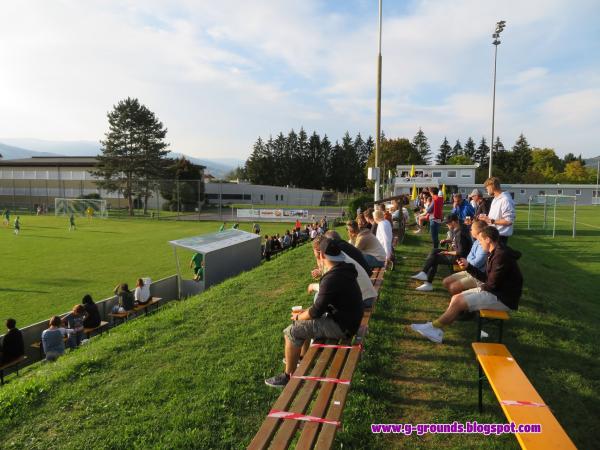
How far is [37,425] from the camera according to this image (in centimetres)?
409

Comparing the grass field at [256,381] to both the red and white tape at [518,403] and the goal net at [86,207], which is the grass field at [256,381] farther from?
the goal net at [86,207]

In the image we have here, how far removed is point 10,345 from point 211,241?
7142 mm

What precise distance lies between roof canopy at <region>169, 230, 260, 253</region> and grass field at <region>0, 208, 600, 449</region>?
5568 mm

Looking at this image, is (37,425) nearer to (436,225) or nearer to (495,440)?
(495,440)

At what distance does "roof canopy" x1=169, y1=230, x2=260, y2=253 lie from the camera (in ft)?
41.5

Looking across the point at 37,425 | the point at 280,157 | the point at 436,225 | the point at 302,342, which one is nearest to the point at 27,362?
the point at 37,425

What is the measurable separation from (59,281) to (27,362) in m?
7.88

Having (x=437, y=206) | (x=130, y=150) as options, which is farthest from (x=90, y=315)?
(x=130, y=150)

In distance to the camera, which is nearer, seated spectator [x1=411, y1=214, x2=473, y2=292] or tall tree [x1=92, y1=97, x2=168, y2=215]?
seated spectator [x1=411, y1=214, x2=473, y2=292]

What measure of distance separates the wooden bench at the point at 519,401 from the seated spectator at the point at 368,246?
309cm

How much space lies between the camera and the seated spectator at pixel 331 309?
389 cm

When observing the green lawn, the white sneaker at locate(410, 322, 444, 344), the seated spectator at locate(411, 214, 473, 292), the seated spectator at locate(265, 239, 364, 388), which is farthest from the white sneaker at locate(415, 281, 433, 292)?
the green lawn

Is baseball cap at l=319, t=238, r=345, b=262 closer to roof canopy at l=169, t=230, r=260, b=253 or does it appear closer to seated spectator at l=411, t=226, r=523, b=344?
seated spectator at l=411, t=226, r=523, b=344

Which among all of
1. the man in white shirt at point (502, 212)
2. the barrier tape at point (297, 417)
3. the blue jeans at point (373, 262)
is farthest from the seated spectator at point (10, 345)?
the man in white shirt at point (502, 212)
